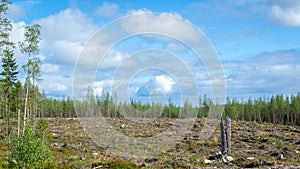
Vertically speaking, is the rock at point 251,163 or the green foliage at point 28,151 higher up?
the green foliage at point 28,151

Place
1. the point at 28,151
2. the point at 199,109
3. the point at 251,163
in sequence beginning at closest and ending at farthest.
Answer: the point at 28,151 → the point at 251,163 → the point at 199,109

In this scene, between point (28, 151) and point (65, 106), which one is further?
point (65, 106)

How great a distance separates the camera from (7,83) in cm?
4456

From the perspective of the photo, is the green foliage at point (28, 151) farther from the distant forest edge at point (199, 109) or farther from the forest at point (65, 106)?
the distant forest edge at point (199, 109)

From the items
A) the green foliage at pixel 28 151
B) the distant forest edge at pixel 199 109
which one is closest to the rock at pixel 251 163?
the green foliage at pixel 28 151

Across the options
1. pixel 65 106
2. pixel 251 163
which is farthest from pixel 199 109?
pixel 251 163

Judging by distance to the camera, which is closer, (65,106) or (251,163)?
(251,163)

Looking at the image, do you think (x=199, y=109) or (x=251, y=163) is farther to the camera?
(x=199, y=109)

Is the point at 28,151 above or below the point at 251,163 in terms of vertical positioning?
above

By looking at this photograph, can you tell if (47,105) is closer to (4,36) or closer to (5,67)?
(5,67)

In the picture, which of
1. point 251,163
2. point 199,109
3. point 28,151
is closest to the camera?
point 28,151

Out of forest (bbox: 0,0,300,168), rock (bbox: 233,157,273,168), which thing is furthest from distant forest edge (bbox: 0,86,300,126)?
rock (bbox: 233,157,273,168)

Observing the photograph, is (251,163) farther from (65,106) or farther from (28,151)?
(65,106)

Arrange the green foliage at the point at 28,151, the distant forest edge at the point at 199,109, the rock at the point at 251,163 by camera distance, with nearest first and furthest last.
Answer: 1. the green foliage at the point at 28,151
2. the rock at the point at 251,163
3. the distant forest edge at the point at 199,109
